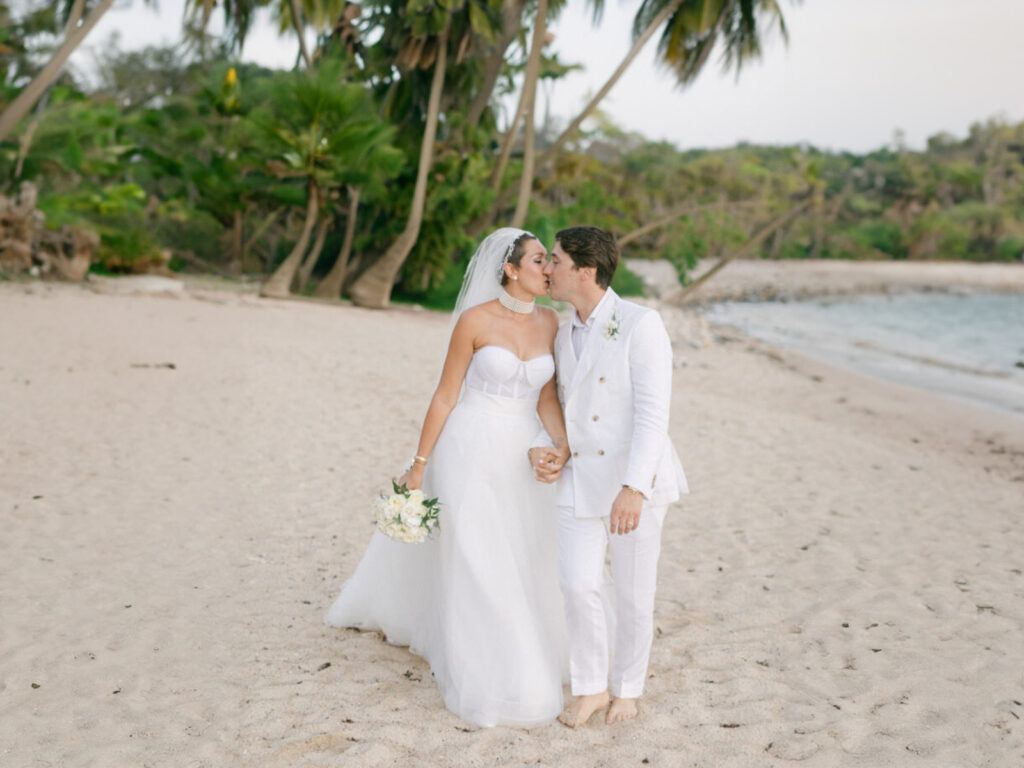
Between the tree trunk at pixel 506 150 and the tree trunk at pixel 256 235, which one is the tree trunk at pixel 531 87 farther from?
the tree trunk at pixel 256 235

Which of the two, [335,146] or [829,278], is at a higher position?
[829,278]

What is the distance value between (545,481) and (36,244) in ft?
48.7

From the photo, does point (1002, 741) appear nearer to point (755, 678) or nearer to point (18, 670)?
point (755, 678)

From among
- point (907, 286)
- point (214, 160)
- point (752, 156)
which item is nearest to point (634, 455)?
point (214, 160)

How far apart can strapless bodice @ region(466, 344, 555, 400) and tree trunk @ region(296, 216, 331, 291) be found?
16369mm

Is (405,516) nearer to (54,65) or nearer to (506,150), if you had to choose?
(54,65)

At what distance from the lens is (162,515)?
577 cm

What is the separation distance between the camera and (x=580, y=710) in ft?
11.0

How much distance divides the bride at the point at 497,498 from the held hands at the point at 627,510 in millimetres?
318

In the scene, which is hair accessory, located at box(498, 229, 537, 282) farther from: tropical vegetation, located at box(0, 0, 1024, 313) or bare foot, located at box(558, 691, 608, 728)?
tropical vegetation, located at box(0, 0, 1024, 313)

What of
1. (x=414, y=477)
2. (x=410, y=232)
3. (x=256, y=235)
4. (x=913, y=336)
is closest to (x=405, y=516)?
(x=414, y=477)

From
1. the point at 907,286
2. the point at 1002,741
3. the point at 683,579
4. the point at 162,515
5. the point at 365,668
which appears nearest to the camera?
the point at 1002,741

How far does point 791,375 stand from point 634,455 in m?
12.2

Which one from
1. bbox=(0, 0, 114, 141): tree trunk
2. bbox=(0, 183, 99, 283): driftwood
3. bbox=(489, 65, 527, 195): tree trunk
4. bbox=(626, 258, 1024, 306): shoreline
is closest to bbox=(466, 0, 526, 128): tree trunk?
bbox=(489, 65, 527, 195): tree trunk
